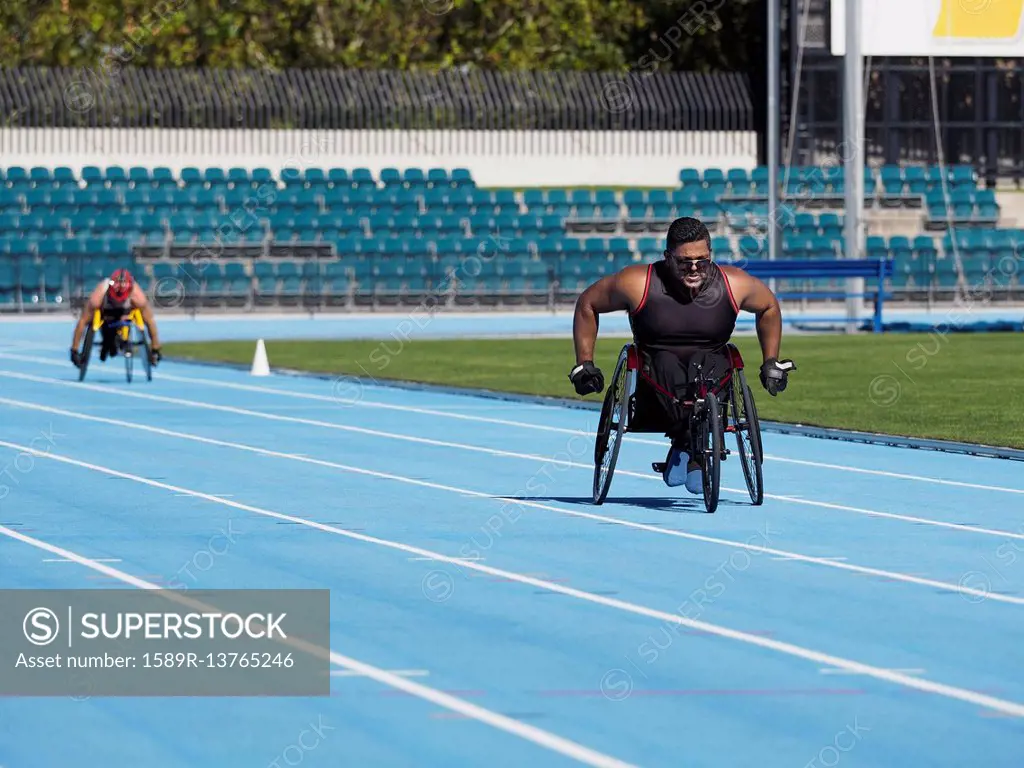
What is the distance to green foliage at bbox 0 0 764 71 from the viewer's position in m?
57.1

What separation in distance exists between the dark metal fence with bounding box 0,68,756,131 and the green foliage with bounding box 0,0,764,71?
4.20 m

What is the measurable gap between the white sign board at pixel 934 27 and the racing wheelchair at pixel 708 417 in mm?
22335

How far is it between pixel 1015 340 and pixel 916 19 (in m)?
5.28

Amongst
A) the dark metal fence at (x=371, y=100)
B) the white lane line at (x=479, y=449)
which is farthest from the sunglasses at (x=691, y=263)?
the dark metal fence at (x=371, y=100)

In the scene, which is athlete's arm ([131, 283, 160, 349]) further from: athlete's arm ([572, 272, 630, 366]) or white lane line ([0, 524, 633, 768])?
white lane line ([0, 524, 633, 768])

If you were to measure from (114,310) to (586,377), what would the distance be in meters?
13.7

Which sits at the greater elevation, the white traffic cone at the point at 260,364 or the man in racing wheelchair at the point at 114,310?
the man in racing wheelchair at the point at 114,310

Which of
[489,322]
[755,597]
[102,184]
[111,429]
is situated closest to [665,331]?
[755,597]

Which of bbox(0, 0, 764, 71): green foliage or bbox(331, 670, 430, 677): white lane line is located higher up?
bbox(0, 0, 764, 71): green foliage

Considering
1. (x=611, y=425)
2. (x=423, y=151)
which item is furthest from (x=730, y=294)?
(x=423, y=151)

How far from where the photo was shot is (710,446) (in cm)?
1245

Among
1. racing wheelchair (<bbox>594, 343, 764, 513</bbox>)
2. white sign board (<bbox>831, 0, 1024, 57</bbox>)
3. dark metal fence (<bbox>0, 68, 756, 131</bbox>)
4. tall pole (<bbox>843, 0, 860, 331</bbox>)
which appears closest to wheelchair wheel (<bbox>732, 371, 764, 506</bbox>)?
racing wheelchair (<bbox>594, 343, 764, 513</bbox>)

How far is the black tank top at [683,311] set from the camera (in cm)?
1241

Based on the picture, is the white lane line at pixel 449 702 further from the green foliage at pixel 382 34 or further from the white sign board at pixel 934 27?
Result: the green foliage at pixel 382 34
